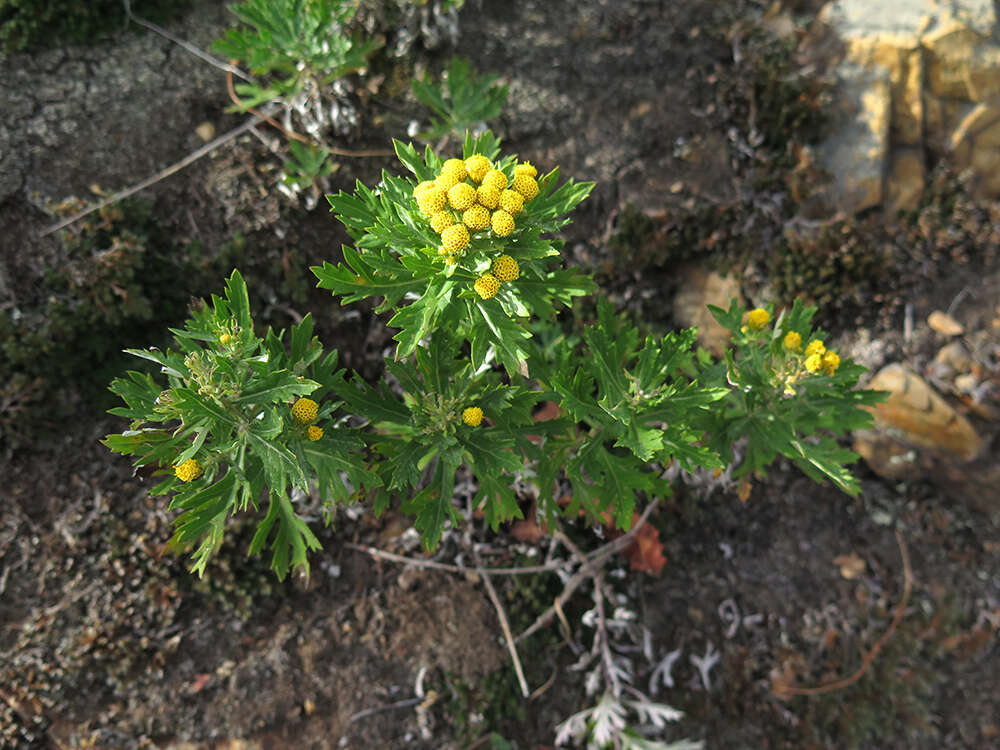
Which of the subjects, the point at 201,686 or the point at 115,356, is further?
the point at 115,356

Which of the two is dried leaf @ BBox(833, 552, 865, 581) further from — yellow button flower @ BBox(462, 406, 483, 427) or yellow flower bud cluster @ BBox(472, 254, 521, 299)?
yellow flower bud cluster @ BBox(472, 254, 521, 299)

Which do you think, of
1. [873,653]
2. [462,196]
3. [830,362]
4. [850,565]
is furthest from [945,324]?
[462,196]

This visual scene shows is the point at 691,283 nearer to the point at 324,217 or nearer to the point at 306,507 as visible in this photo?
the point at 324,217

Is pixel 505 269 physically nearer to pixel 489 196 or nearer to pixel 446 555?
pixel 489 196

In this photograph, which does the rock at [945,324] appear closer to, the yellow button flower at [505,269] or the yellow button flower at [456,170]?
the yellow button flower at [505,269]

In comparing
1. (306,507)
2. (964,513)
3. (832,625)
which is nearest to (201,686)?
(306,507)
